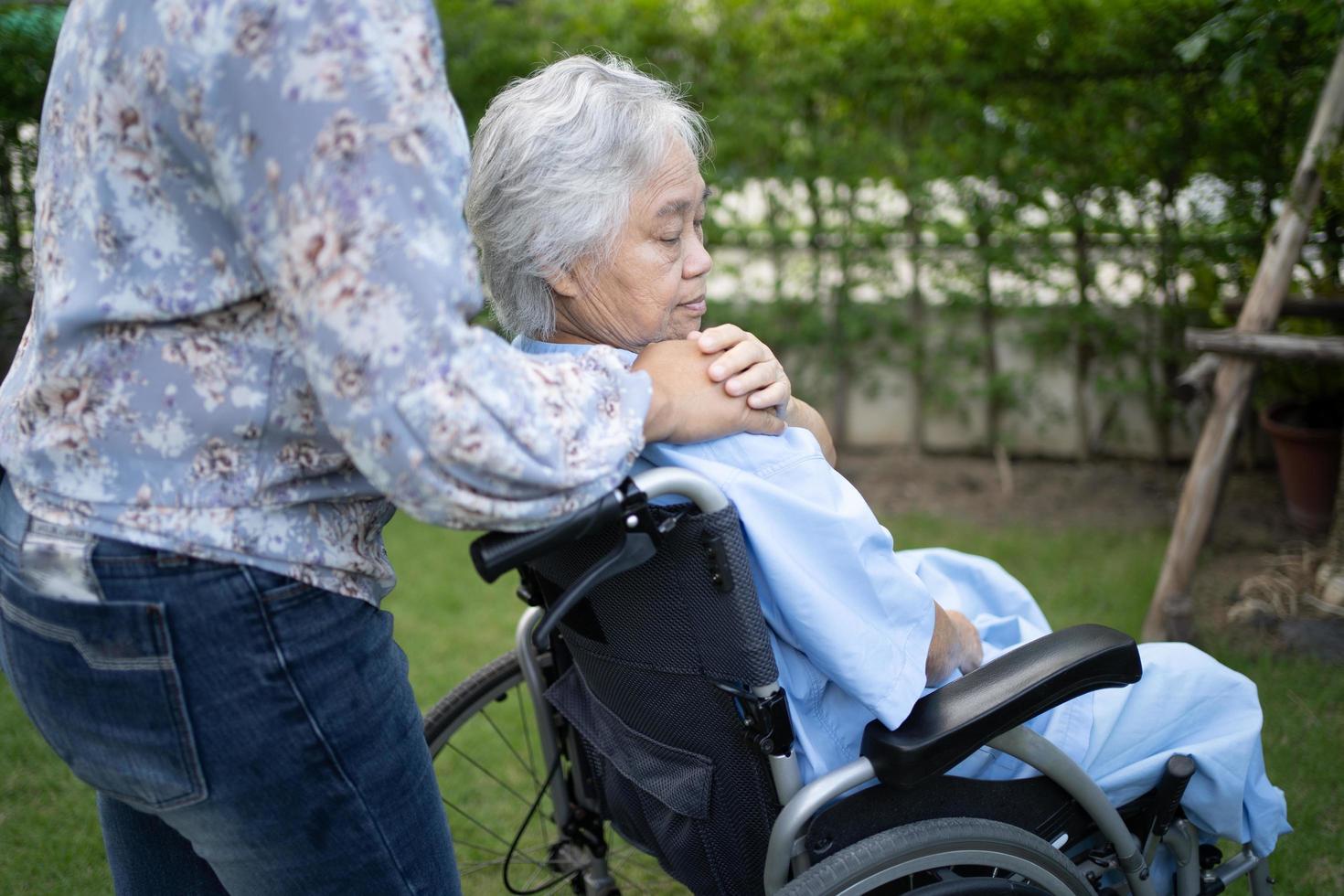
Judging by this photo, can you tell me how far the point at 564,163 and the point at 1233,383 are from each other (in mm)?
2614

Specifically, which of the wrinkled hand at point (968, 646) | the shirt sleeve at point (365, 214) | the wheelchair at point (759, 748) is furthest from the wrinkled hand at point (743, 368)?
the wrinkled hand at point (968, 646)

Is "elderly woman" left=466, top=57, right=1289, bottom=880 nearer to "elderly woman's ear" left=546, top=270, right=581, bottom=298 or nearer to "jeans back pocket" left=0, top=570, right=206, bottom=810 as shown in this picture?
"elderly woman's ear" left=546, top=270, right=581, bottom=298

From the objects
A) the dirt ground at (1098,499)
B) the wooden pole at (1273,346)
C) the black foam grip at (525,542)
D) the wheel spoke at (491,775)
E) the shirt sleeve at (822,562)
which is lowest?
the dirt ground at (1098,499)

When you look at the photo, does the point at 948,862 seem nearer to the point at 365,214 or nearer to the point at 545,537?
the point at 545,537

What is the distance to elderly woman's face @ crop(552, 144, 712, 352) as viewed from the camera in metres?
1.50

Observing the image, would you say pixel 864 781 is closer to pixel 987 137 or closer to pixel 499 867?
pixel 499 867

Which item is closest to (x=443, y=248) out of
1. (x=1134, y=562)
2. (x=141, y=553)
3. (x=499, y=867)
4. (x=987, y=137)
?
(x=141, y=553)

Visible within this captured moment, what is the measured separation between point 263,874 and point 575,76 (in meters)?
1.01

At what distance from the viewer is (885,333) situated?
5.03 metres

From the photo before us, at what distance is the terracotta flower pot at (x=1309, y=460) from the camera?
3.93 m

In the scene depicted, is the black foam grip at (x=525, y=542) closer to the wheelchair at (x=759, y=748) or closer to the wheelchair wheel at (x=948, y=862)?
the wheelchair at (x=759, y=748)

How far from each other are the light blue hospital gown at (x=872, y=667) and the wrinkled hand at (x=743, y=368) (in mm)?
69

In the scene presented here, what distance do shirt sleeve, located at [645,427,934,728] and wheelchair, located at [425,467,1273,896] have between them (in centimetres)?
5

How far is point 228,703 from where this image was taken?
3.47 feet
